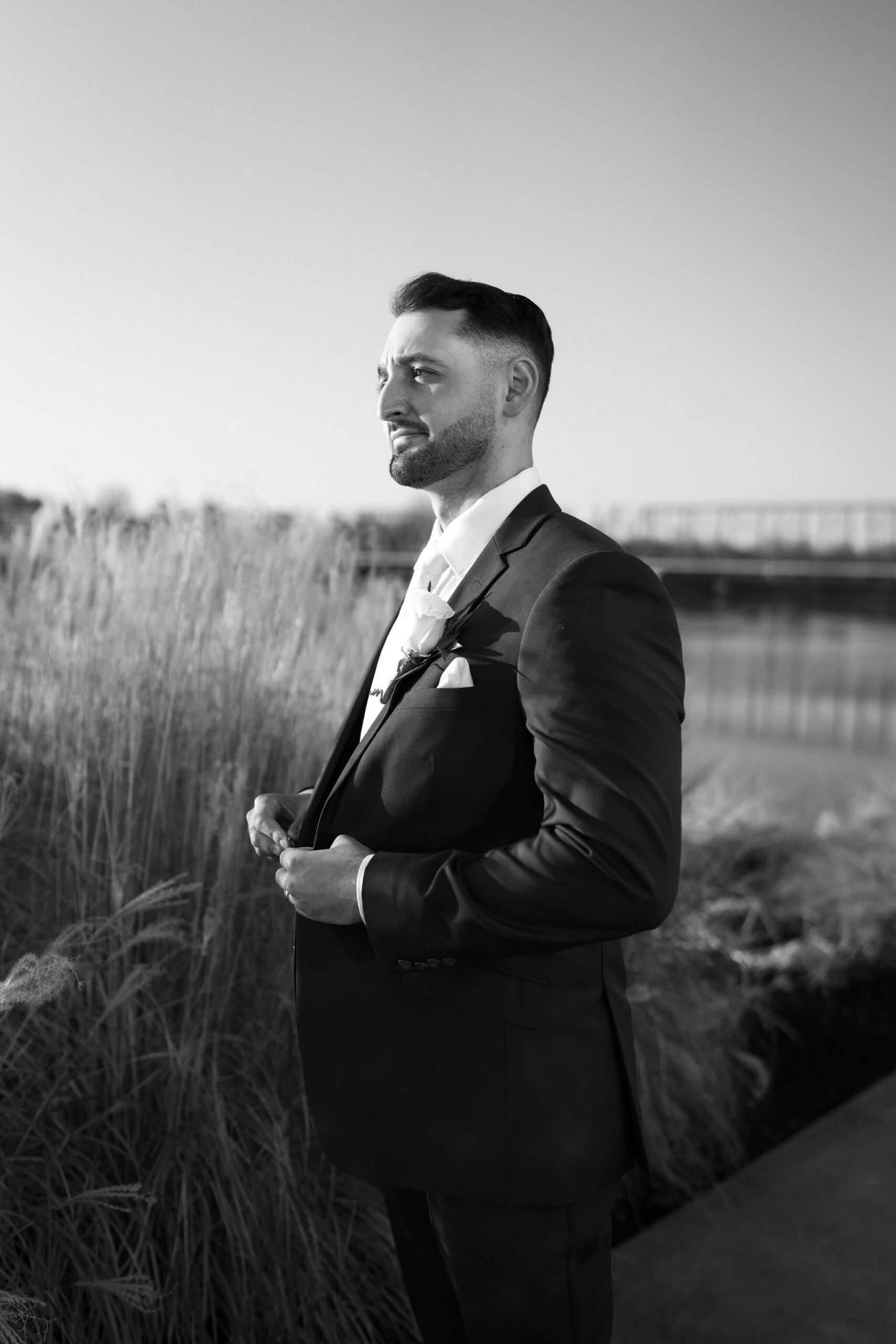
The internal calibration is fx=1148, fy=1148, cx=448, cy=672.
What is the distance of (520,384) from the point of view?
4.18ft

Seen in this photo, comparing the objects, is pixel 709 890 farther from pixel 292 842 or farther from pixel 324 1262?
pixel 292 842

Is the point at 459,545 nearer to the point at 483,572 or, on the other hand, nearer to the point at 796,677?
the point at 483,572

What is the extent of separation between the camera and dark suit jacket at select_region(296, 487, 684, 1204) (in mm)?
1043

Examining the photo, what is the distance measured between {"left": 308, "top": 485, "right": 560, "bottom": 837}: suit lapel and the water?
4651mm

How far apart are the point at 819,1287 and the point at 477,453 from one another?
5.53ft

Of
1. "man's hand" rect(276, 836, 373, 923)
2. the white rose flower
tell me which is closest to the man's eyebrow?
the white rose flower

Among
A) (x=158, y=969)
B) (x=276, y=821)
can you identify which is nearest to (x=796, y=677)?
(x=158, y=969)

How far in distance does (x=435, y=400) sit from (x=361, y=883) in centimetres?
52

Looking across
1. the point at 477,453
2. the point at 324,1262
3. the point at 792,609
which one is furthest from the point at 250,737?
the point at 792,609

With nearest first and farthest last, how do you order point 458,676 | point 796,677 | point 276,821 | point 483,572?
point 458,676 < point 483,572 < point 276,821 < point 796,677

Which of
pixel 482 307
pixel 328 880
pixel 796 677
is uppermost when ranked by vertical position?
pixel 482 307

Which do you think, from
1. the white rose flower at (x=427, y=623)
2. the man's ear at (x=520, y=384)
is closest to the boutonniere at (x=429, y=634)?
the white rose flower at (x=427, y=623)

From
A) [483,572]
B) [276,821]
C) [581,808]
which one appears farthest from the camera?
[276,821]

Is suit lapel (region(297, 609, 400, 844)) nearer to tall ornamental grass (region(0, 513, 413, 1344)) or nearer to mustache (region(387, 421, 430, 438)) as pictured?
mustache (region(387, 421, 430, 438))
